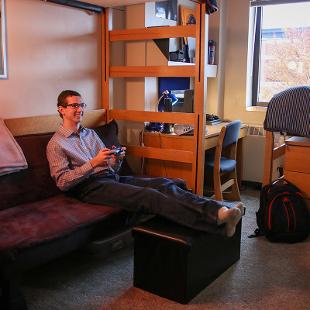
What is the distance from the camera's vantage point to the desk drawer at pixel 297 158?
3.12 meters

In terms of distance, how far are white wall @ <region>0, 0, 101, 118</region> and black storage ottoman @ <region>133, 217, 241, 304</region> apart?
4.08 ft

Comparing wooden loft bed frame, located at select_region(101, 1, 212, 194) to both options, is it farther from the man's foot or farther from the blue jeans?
the man's foot

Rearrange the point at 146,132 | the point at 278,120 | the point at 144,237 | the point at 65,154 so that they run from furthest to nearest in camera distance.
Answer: the point at 146,132 < the point at 278,120 < the point at 65,154 < the point at 144,237

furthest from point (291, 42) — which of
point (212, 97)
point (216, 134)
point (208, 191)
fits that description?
point (208, 191)

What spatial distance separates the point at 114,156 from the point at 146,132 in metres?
0.97

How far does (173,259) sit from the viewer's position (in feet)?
7.11

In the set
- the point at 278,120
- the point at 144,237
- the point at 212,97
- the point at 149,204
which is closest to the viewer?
the point at 144,237

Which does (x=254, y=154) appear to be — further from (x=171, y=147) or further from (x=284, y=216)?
(x=284, y=216)

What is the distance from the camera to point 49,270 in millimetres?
2512

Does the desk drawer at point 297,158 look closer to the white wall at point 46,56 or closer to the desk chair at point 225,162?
the desk chair at point 225,162

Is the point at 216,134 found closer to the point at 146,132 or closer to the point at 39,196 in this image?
the point at 146,132

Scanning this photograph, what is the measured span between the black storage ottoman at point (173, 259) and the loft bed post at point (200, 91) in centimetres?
82

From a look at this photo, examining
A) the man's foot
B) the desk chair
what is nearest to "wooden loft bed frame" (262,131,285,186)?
the desk chair

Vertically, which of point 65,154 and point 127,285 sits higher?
point 65,154
